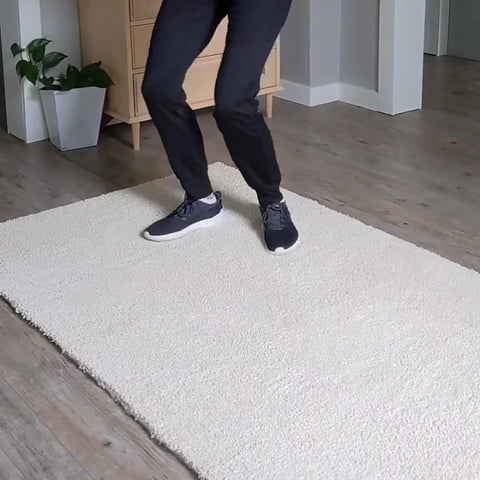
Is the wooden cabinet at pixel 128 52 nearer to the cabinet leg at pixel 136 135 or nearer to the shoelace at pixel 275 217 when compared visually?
the cabinet leg at pixel 136 135

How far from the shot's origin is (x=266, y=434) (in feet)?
5.67

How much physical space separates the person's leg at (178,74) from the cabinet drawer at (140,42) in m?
0.90

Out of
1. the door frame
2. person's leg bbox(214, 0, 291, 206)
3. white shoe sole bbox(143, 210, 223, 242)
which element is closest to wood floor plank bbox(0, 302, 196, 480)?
white shoe sole bbox(143, 210, 223, 242)

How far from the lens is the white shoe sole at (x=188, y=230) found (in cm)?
263

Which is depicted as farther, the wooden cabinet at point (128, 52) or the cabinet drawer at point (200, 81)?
the cabinet drawer at point (200, 81)

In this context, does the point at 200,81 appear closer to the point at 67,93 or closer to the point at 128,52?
the point at 128,52

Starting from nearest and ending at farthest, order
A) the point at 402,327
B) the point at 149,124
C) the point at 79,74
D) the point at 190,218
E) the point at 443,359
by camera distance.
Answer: the point at 443,359, the point at 402,327, the point at 190,218, the point at 79,74, the point at 149,124

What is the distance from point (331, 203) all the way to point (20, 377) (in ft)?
4.32

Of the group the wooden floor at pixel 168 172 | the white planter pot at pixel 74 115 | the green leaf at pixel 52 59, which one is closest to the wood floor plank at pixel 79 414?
the wooden floor at pixel 168 172

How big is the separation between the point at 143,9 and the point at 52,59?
415mm

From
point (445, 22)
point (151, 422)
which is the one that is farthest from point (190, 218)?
point (445, 22)

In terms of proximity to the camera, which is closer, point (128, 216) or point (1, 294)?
point (1, 294)

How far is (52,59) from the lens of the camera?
3.45 meters

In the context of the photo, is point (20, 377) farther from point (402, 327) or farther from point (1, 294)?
point (402, 327)
